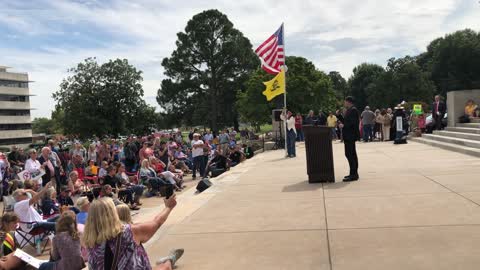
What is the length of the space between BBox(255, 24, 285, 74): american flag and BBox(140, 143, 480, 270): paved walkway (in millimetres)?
7450

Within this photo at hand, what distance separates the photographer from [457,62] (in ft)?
240

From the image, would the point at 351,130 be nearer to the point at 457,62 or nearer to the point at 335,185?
the point at 335,185

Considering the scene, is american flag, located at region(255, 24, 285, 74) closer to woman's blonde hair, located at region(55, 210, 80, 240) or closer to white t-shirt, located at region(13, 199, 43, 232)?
white t-shirt, located at region(13, 199, 43, 232)

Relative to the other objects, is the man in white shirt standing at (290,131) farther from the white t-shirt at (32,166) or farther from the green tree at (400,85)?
the green tree at (400,85)

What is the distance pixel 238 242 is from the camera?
5.91m

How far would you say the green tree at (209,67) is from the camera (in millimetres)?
65500

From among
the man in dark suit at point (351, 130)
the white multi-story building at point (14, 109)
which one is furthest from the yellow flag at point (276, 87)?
the white multi-story building at point (14, 109)

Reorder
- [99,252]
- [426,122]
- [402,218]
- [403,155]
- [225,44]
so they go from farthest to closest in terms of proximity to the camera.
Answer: [225,44] < [426,122] < [403,155] < [402,218] < [99,252]

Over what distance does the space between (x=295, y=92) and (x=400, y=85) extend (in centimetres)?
3954

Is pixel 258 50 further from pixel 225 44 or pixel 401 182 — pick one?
pixel 225 44

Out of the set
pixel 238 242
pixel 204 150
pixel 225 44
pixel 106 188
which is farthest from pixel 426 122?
pixel 225 44

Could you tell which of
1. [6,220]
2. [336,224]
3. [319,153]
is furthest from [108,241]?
[319,153]

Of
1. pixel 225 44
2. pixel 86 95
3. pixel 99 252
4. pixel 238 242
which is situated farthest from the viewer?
pixel 225 44

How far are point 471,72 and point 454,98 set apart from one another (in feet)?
202
